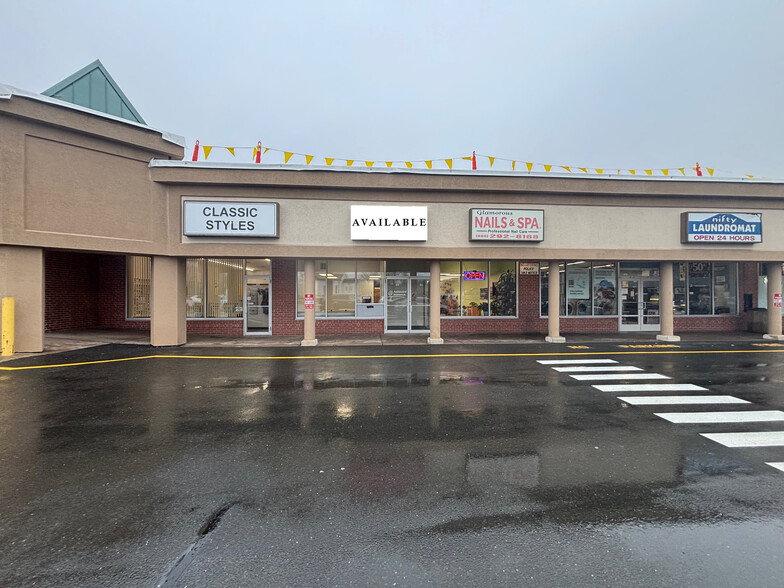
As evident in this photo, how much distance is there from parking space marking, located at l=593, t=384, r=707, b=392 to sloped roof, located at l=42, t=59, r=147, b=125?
59.5 feet

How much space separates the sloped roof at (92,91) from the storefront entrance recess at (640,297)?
69.6 ft

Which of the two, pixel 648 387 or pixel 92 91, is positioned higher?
pixel 92 91

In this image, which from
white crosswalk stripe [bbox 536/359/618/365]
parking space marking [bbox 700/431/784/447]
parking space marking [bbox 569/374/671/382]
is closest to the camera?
parking space marking [bbox 700/431/784/447]

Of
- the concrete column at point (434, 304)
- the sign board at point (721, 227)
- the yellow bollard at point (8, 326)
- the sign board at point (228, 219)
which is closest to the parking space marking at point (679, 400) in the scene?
the concrete column at point (434, 304)

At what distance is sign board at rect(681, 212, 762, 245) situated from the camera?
1365 centimetres

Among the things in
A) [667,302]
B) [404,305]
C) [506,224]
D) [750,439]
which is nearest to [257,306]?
[404,305]

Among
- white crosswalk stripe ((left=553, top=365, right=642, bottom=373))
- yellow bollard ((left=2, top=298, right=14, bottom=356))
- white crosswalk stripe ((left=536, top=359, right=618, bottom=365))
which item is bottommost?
white crosswalk stripe ((left=553, top=365, right=642, bottom=373))

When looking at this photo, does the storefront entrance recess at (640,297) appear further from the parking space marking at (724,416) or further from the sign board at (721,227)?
the parking space marking at (724,416)

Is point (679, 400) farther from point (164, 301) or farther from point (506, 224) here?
point (164, 301)

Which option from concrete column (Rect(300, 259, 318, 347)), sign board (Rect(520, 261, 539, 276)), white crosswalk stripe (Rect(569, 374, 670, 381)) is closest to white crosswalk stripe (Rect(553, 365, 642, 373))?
white crosswalk stripe (Rect(569, 374, 670, 381))

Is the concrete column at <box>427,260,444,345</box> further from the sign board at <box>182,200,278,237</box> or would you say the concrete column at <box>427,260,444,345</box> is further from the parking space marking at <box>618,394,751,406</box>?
the parking space marking at <box>618,394,751,406</box>

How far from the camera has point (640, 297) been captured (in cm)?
1683

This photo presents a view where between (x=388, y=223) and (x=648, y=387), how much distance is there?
834cm

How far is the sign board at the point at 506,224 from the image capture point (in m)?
13.1
